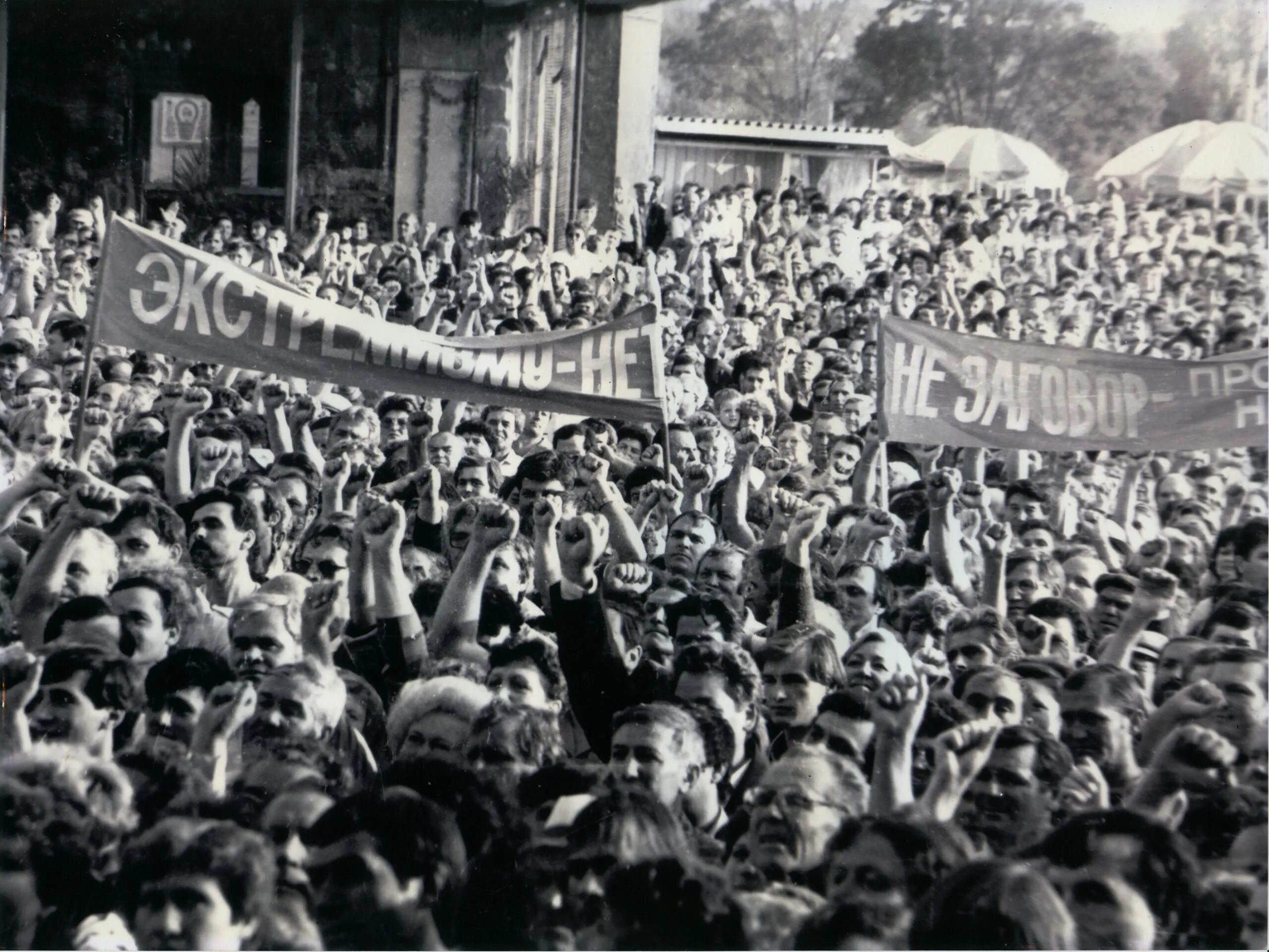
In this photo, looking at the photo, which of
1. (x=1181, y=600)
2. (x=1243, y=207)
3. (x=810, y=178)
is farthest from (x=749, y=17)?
(x=1181, y=600)

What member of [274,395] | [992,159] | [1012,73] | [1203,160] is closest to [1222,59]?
[1203,160]

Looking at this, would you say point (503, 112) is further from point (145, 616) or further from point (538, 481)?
point (145, 616)

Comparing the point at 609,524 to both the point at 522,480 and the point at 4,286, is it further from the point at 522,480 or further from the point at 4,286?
the point at 4,286

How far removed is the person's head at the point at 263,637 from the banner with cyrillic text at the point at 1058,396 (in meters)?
2.63

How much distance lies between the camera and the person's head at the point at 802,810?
16.5 feet

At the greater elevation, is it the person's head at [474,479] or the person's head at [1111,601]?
the person's head at [474,479]

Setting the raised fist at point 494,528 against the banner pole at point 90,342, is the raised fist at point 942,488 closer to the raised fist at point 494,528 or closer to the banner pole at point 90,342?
the raised fist at point 494,528

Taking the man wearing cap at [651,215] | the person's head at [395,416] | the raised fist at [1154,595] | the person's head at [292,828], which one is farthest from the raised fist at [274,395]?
the raised fist at [1154,595]

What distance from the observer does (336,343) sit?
21.4 ft

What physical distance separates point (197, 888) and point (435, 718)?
955 millimetres

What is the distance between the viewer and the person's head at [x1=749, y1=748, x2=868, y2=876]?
16.5 ft

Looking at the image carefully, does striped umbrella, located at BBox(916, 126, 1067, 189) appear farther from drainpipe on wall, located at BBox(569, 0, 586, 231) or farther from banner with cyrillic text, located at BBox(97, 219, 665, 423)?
banner with cyrillic text, located at BBox(97, 219, 665, 423)

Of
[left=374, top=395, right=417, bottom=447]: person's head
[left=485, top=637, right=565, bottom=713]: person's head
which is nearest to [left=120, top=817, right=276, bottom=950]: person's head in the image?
[left=485, top=637, right=565, bottom=713]: person's head

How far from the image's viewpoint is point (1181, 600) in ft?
20.1
